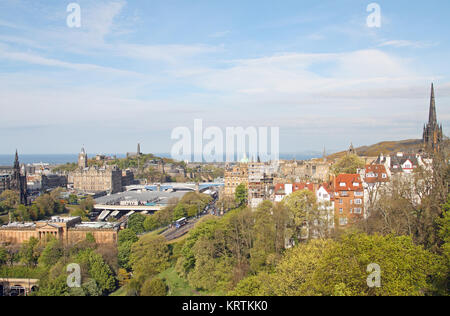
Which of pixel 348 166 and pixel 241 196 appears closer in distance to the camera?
pixel 348 166

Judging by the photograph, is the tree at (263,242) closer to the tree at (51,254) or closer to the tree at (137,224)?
the tree at (51,254)

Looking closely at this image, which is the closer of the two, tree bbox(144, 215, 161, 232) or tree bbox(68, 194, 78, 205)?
tree bbox(144, 215, 161, 232)

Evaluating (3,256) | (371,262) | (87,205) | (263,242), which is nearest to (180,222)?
(3,256)

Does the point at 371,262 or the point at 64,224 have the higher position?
the point at 371,262

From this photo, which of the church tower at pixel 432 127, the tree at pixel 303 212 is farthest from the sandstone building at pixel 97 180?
the tree at pixel 303 212

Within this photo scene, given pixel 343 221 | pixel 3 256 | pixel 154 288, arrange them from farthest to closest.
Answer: pixel 3 256 → pixel 343 221 → pixel 154 288

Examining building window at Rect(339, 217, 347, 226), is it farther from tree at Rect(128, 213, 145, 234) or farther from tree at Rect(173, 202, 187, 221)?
tree at Rect(173, 202, 187, 221)

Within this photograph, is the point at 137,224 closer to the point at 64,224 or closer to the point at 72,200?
the point at 64,224

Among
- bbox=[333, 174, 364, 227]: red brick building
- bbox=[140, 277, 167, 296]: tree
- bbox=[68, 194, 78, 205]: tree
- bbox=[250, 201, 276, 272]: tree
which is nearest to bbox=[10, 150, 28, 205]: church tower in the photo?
bbox=[68, 194, 78, 205]: tree

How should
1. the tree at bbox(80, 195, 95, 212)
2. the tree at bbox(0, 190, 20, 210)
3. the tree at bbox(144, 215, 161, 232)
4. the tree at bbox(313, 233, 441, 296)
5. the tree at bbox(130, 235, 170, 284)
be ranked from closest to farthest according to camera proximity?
1. the tree at bbox(313, 233, 441, 296)
2. the tree at bbox(130, 235, 170, 284)
3. the tree at bbox(144, 215, 161, 232)
4. the tree at bbox(0, 190, 20, 210)
5. the tree at bbox(80, 195, 95, 212)

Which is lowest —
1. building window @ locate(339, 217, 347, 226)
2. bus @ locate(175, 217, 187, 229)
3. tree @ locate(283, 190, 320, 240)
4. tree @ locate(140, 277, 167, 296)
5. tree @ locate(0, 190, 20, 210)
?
tree @ locate(140, 277, 167, 296)

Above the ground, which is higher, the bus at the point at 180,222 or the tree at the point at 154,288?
the bus at the point at 180,222

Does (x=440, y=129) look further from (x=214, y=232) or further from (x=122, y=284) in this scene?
(x=122, y=284)
